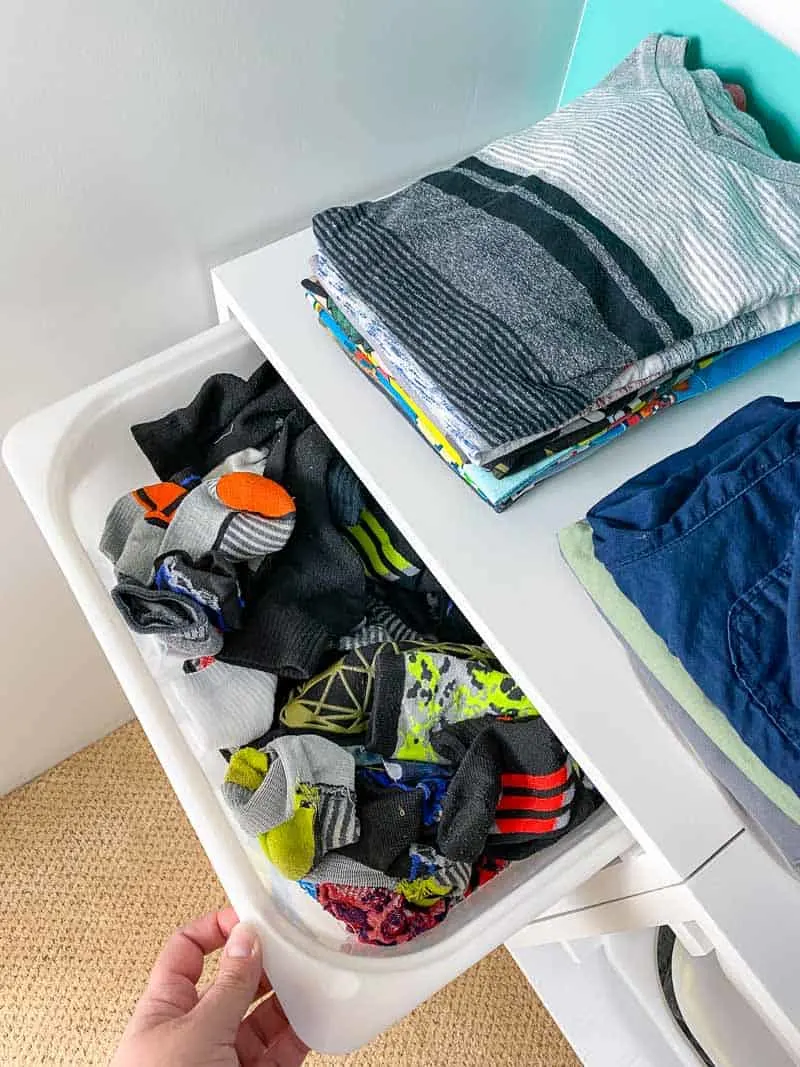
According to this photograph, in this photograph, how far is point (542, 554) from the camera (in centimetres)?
64

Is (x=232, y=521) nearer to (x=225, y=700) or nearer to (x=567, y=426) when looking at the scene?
(x=225, y=700)

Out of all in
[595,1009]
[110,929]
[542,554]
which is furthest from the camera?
[110,929]

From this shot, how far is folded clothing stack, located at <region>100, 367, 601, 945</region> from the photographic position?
0.64 m

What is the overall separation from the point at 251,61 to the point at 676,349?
0.39 m

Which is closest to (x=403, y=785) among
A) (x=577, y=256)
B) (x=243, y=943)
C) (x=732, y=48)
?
(x=243, y=943)

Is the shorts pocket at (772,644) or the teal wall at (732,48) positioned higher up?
the teal wall at (732,48)

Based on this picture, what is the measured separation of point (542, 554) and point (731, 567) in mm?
131

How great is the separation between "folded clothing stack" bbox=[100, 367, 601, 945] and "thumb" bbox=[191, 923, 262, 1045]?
6 cm

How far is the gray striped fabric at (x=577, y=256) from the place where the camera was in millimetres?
601

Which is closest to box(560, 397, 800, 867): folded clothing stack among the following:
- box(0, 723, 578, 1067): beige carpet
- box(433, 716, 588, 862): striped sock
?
box(433, 716, 588, 862): striped sock

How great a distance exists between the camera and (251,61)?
28.0 inches

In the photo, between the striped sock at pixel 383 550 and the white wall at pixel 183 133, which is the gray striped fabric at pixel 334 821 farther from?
the white wall at pixel 183 133

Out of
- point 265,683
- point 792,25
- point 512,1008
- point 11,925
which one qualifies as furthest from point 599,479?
point 11,925

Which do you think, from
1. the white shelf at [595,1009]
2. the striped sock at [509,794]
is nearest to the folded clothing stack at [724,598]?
the striped sock at [509,794]
